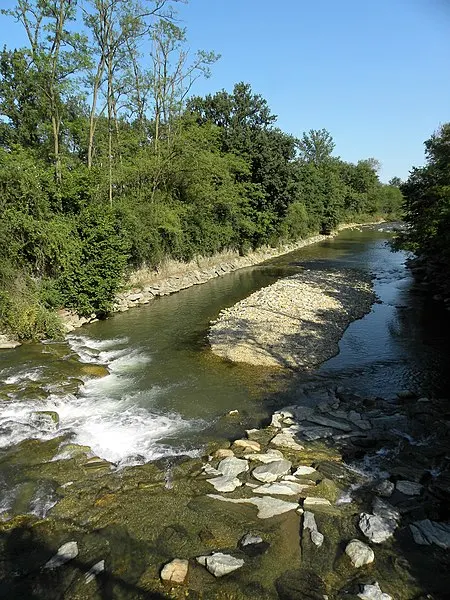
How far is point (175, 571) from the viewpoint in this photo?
5781 mm

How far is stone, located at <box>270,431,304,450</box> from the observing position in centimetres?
Answer: 915

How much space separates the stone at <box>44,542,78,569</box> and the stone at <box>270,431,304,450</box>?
4430 mm

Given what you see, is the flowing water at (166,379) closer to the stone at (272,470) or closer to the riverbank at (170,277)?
the riverbank at (170,277)

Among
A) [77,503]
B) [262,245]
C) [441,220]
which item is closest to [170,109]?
[262,245]

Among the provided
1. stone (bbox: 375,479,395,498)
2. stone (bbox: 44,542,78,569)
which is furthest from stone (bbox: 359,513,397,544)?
stone (bbox: 44,542,78,569)

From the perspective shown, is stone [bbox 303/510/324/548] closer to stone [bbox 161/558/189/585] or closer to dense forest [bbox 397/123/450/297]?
stone [bbox 161/558/189/585]

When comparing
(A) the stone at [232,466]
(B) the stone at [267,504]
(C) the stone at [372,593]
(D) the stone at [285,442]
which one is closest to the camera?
(C) the stone at [372,593]

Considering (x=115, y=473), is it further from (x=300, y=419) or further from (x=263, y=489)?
(x=300, y=419)

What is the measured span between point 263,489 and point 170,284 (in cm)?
2061

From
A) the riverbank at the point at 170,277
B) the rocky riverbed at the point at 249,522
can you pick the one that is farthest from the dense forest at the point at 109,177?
the rocky riverbed at the point at 249,522

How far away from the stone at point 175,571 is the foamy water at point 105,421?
3049 mm

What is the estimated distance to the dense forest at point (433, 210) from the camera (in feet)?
70.1

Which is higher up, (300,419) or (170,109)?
(170,109)

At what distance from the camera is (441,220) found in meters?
20.9
